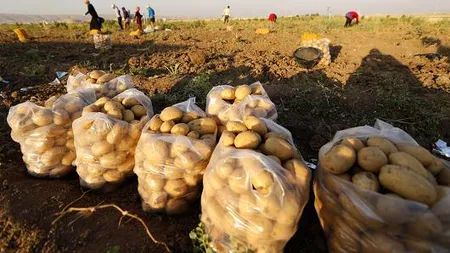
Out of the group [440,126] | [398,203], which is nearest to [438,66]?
[440,126]

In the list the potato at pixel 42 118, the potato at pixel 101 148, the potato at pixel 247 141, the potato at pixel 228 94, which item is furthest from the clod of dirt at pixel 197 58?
the potato at pixel 247 141

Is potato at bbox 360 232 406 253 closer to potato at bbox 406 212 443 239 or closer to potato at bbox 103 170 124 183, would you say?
potato at bbox 406 212 443 239

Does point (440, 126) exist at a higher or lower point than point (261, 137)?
lower

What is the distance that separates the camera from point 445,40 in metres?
10.1

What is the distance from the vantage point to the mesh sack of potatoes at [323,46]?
7109 millimetres

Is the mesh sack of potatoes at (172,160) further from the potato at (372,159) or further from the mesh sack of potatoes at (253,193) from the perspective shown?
the potato at (372,159)

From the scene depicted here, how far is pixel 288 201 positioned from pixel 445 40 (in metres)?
11.6

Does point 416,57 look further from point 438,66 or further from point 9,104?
point 9,104

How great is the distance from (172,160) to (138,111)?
0.81m

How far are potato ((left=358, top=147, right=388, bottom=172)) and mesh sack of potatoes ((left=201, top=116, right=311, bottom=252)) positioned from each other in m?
0.36

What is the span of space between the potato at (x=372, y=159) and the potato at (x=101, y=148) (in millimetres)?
2023

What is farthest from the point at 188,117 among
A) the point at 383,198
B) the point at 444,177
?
the point at 444,177

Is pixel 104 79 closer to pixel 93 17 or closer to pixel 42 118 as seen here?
pixel 42 118

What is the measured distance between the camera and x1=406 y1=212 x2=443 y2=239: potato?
162 cm
